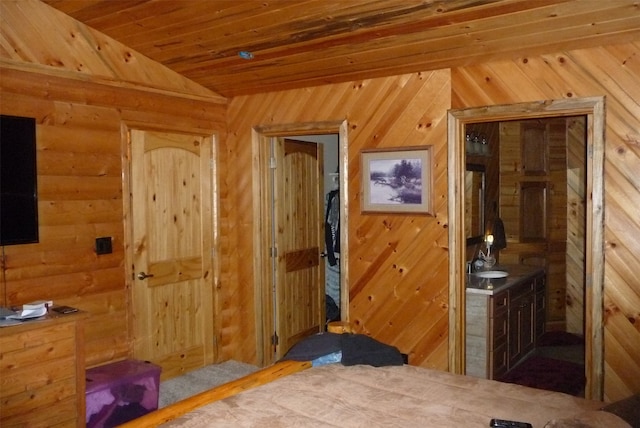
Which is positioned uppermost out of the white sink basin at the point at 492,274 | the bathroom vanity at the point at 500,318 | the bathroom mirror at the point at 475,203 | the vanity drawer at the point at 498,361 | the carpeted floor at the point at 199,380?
the bathroom mirror at the point at 475,203

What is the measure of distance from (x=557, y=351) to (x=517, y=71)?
2977mm

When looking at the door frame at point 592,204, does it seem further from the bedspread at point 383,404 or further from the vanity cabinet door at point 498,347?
the bedspread at point 383,404

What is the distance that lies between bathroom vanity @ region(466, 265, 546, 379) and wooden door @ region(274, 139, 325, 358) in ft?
4.86

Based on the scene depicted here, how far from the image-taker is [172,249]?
438cm

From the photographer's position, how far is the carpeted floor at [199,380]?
404 cm

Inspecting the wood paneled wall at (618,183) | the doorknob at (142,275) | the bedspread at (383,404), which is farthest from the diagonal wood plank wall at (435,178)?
the bedspread at (383,404)

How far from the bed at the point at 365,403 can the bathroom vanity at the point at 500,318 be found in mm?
1641

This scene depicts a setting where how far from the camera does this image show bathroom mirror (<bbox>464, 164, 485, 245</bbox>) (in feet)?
16.4

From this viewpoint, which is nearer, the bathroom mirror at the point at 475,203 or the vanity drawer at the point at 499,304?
the vanity drawer at the point at 499,304

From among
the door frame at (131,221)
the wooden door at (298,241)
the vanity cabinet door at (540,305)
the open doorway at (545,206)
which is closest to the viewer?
the door frame at (131,221)

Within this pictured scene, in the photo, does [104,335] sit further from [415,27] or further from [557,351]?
[557,351]

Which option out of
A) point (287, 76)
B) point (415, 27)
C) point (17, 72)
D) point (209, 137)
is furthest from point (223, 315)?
point (415, 27)

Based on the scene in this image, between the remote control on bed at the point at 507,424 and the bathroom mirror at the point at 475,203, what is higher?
the bathroom mirror at the point at 475,203

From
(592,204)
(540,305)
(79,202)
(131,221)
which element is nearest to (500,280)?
(540,305)
